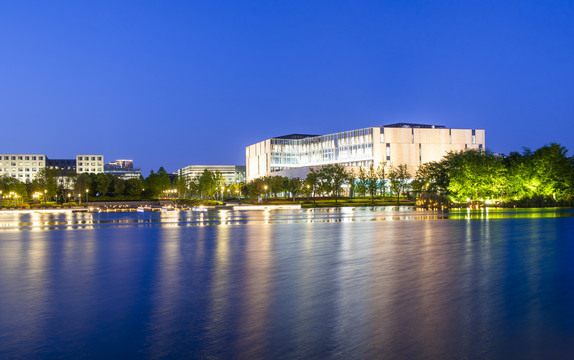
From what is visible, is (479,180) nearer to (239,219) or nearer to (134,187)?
(239,219)

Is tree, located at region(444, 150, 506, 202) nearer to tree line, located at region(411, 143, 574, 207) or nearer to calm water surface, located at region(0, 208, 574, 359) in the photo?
tree line, located at region(411, 143, 574, 207)

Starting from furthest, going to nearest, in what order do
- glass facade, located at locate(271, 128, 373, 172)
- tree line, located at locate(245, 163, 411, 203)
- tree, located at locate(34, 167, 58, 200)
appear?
1. glass facade, located at locate(271, 128, 373, 172)
2. tree, located at locate(34, 167, 58, 200)
3. tree line, located at locate(245, 163, 411, 203)

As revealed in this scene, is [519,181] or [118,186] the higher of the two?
[118,186]

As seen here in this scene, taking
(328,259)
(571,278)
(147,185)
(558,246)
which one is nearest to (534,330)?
(571,278)

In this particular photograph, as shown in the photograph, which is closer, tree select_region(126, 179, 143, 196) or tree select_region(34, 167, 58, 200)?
tree select_region(34, 167, 58, 200)

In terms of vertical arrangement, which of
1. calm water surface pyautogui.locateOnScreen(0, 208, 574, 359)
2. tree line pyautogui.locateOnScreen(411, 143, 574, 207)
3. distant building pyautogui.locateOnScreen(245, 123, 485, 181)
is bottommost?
calm water surface pyautogui.locateOnScreen(0, 208, 574, 359)

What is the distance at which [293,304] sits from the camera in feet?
25.5

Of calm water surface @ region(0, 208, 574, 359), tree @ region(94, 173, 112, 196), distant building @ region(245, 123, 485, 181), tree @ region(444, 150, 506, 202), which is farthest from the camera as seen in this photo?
distant building @ region(245, 123, 485, 181)

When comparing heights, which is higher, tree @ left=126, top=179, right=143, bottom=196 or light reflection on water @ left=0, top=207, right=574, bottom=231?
tree @ left=126, top=179, right=143, bottom=196

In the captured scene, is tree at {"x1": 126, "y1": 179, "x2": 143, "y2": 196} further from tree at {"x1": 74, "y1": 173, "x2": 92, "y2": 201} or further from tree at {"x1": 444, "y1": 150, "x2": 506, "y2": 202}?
tree at {"x1": 444, "y1": 150, "x2": 506, "y2": 202}

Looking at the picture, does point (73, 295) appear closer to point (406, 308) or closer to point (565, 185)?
point (406, 308)

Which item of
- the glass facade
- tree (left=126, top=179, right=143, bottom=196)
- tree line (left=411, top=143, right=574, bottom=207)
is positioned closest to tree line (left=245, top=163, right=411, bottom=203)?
the glass facade

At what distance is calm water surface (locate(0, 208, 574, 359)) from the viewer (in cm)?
565

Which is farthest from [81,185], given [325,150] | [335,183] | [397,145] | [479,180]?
[479,180]
